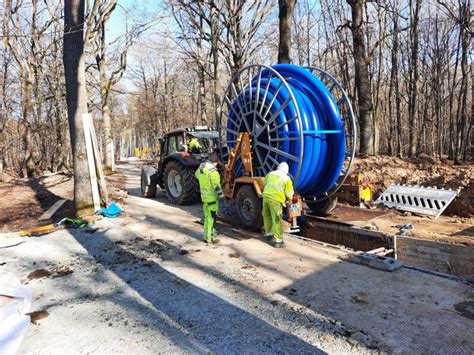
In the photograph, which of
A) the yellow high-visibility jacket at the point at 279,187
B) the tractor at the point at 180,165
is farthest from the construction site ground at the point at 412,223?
the tractor at the point at 180,165

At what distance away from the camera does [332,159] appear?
695cm

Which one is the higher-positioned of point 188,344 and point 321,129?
point 321,129

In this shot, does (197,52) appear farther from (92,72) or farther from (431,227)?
(431,227)

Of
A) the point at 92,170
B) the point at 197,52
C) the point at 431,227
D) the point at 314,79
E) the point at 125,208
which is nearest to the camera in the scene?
the point at 314,79

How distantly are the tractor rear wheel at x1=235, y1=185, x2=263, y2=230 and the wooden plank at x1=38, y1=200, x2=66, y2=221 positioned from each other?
4825 mm

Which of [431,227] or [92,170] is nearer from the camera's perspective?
[431,227]

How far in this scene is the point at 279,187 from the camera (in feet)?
19.9

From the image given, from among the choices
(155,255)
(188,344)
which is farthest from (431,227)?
(188,344)

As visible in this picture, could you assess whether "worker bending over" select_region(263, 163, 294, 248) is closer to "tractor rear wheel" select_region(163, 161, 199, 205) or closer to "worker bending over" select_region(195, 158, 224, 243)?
"worker bending over" select_region(195, 158, 224, 243)

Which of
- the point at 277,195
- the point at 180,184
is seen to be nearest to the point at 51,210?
the point at 180,184

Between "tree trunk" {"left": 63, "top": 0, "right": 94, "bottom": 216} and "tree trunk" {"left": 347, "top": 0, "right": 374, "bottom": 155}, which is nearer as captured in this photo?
"tree trunk" {"left": 63, "top": 0, "right": 94, "bottom": 216}

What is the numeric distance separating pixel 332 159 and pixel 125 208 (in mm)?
5707

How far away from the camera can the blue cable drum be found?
653cm

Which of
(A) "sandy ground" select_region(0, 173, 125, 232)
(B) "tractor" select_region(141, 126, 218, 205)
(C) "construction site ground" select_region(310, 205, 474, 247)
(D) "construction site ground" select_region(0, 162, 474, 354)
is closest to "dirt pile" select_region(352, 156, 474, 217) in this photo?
(C) "construction site ground" select_region(310, 205, 474, 247)
